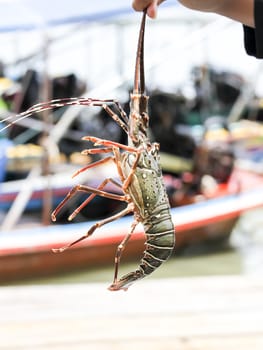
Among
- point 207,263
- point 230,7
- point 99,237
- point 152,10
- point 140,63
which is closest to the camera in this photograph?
point 140,63

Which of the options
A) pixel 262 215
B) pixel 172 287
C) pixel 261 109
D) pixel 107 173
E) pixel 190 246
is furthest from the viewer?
pixel 261 109

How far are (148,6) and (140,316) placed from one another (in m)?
0.93

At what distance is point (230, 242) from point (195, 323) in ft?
9.53

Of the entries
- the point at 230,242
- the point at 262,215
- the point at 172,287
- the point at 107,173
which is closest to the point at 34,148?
the point at 107,173

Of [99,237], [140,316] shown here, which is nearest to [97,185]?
[99,237]

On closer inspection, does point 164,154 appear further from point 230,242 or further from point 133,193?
point 133,193

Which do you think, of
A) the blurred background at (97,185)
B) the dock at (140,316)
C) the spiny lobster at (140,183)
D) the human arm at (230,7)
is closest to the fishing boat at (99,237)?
the blurred background at (97,185)

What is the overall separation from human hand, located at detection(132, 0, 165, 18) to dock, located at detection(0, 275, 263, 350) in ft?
2.56

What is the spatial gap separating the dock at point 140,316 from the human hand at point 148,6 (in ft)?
2.56

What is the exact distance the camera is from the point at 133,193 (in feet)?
2.31

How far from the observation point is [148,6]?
0.77 m

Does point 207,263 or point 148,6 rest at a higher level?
point 148,6

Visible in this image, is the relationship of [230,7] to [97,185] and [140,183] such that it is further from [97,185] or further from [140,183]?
[97,185]

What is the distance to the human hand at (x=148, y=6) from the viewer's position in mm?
754
